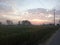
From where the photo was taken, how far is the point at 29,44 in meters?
16.1

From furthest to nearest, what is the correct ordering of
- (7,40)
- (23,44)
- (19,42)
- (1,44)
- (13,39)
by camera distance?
(23,44) → (19,42) → (13,39) → (7,40) → (1,44)

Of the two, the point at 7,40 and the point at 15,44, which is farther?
the point at 15,44

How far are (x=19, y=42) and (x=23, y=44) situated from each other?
1.17 metres

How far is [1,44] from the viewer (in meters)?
9.05

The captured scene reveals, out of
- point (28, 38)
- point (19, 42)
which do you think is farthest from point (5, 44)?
point (28, 38)

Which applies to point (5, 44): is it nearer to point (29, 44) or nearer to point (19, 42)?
point (19, 42)

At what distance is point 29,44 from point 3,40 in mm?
7020

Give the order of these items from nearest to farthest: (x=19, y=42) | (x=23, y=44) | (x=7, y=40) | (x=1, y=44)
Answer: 1. (x=1, y=44)
2. (x=7, y=40)
3. (x=19, y=42)
4. (x=23, y=44)

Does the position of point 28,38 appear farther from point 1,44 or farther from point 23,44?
point 1,44

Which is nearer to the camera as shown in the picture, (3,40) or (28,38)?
(3,40)

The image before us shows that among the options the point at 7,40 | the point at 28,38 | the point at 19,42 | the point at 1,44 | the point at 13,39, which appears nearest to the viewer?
the point at 1,44

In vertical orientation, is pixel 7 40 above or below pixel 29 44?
above

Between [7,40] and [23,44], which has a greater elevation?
[7,40]

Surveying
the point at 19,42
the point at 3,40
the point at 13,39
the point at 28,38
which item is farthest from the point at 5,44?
the point at 28,38
